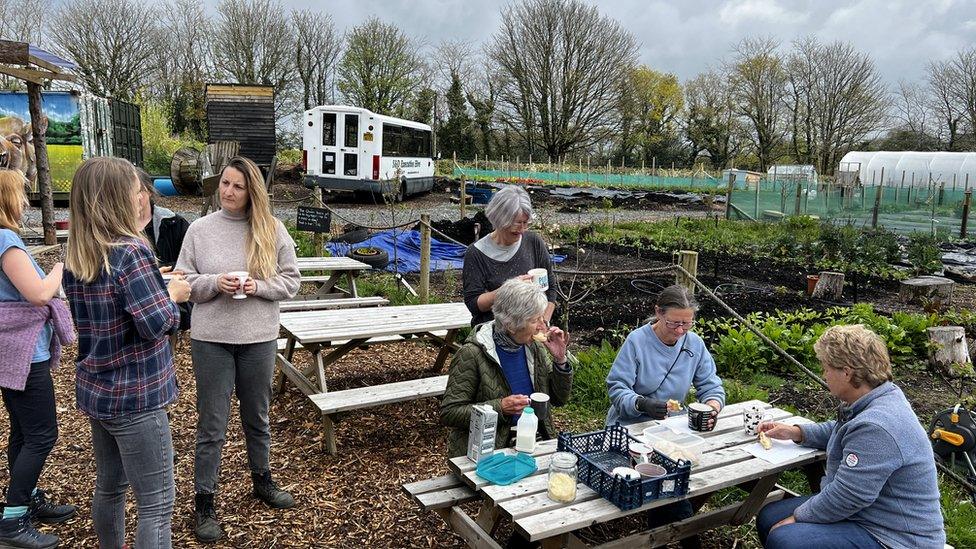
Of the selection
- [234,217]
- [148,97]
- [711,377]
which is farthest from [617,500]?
[148,97]

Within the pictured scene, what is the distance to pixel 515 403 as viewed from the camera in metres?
2.63

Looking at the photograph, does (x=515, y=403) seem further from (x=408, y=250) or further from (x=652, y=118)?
(x=652, y=118)

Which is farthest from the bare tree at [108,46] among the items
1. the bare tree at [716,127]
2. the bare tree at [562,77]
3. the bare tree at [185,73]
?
the bare tree at [716,127]

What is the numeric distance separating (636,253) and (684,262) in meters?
7.32

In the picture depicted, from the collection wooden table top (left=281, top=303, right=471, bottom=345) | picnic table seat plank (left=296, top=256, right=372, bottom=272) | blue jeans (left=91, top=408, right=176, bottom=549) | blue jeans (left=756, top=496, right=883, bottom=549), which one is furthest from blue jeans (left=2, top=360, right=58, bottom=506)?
picnic table seat plank (left=296, top=256, right=372, bottom=272)

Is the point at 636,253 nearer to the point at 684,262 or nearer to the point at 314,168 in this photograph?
the point at 684,262

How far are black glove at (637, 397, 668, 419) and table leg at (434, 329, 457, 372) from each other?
93.2 inches

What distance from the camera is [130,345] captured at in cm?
222

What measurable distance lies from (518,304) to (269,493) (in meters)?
1.68

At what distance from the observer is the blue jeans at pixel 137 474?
7.34 ft

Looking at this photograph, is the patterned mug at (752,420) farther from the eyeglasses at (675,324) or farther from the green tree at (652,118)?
the green tree at (652,118)

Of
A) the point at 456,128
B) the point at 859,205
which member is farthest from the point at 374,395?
the point at 456,128

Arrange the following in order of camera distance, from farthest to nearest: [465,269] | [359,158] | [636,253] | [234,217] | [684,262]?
[359,158] → [636,253] → [684,262] → [465,269] → [234,217]

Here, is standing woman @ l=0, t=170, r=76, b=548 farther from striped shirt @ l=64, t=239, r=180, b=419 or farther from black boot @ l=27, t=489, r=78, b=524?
striped shirt @ l=64, t=239, r=180, b=419
